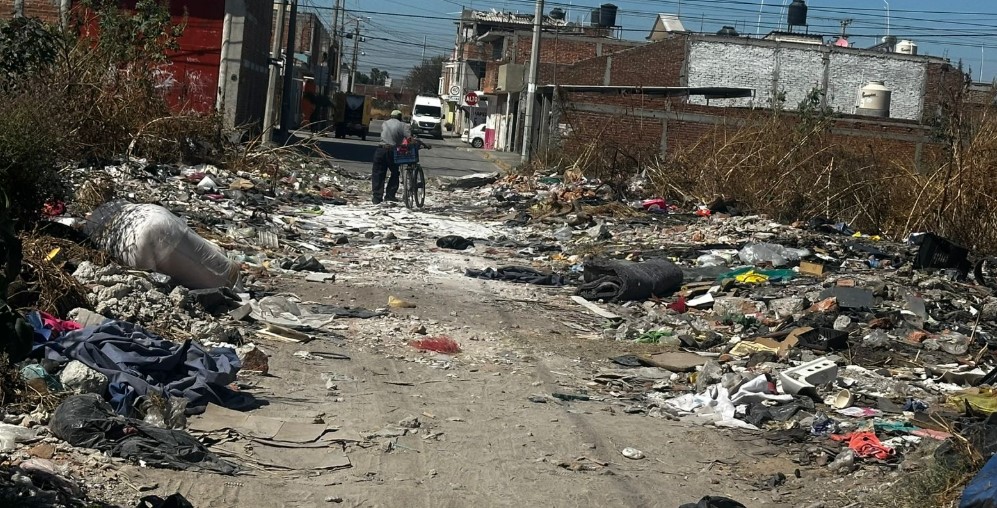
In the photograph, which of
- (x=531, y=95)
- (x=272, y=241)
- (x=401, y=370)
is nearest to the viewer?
(x=401, y=370)

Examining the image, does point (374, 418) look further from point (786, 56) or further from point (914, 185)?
point (786, 56)

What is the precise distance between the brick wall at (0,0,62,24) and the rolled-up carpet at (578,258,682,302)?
18631 mm

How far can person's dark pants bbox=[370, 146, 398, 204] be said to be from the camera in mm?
18875

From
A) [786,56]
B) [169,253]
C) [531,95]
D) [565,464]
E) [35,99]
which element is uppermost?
[786,56]

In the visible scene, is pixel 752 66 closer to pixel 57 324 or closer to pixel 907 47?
pixel 907 47

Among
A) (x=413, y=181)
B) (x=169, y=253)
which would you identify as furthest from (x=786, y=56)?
(x=169, y=253)

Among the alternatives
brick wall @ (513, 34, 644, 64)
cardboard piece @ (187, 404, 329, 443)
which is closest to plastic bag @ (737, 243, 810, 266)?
cardboard piece @ (187, 404, 329, 443)

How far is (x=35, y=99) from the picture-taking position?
10.7 m

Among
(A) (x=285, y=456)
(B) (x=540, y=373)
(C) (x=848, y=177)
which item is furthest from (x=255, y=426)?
(C) (x=848, y=177)

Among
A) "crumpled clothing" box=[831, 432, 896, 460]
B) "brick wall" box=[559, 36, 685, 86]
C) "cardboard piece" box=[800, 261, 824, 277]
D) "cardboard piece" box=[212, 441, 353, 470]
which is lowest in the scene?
"cardboard piece" box=[212, 441, 353, 470]

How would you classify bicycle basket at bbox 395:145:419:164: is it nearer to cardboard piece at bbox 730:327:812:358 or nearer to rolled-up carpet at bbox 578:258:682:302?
rolled-up carpet at bbox 578:258:682:302

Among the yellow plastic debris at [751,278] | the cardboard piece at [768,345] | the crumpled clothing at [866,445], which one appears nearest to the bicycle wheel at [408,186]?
the yellow plastic debris at [751,278]

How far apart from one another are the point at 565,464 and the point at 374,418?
1306 mm

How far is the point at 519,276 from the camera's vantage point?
1236cm
